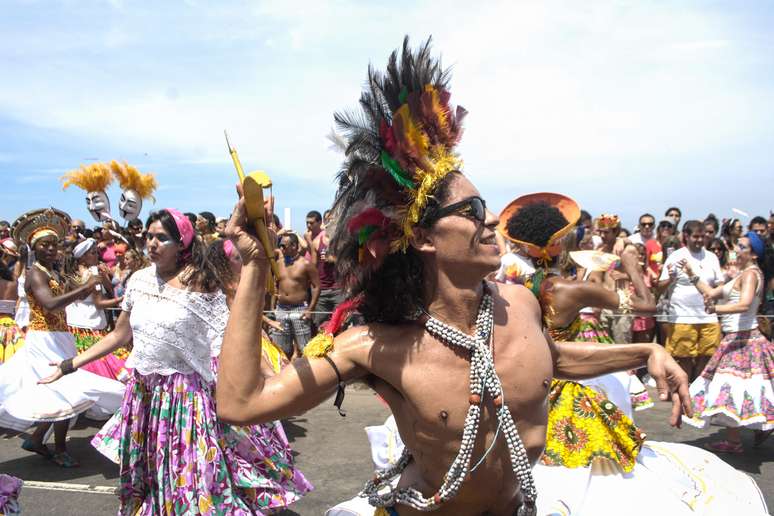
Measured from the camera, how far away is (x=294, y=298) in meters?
9.07

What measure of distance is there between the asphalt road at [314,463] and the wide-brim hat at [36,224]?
81.1 inches

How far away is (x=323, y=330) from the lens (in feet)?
7.27

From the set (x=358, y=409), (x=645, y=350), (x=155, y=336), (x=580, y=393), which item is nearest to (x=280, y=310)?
(x=358, y=409)

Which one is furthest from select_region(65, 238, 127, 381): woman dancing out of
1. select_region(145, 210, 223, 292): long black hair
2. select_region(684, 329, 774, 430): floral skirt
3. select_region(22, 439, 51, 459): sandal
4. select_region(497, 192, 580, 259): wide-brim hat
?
select_region(684, 329, 774, 430): floral skirt

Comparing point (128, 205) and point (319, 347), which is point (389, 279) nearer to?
point (319, 347)

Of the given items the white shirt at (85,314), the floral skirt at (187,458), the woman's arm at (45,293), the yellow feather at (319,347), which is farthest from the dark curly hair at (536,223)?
the white shirt at (85,314)

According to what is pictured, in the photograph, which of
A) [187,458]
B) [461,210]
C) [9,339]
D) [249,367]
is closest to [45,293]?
[9,339]

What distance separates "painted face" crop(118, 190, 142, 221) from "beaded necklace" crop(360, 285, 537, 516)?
334 inches

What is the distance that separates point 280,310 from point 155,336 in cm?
500

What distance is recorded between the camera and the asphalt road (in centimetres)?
516

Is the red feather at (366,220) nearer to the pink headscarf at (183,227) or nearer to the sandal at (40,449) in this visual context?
the pink headscarf at (183,227)

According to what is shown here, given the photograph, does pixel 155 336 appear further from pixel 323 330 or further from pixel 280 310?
pixel 280 310

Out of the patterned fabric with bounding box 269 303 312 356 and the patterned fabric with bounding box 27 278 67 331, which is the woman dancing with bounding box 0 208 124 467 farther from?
the patterned fabric with bounding box 269 303 312 356

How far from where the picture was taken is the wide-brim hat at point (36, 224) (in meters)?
6.50
